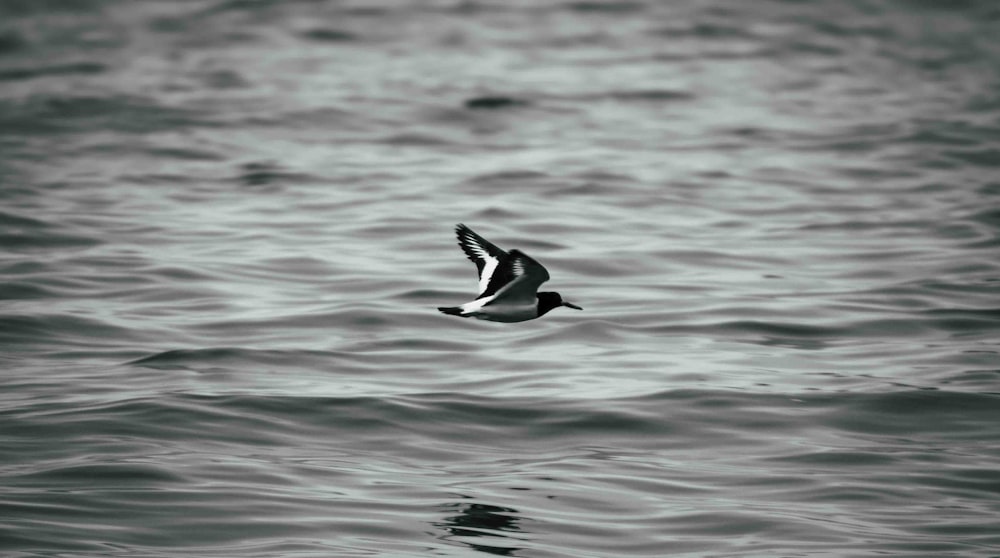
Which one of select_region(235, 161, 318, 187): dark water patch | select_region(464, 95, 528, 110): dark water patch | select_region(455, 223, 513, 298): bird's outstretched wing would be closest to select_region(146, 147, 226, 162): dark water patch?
select_region(235, 161, 318, 187): dark water patch

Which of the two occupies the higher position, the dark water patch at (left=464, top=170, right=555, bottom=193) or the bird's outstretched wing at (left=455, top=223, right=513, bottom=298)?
the bird's outstretched wing at (left=455, top=223, right=513, bottom=298)

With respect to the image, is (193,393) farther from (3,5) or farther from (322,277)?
(3,5)

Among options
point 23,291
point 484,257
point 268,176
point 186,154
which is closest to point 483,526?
point 484,257

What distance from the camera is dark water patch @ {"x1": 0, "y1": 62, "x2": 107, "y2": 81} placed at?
30.1m

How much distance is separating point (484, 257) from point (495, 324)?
4054 mm

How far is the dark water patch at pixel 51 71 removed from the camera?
98.7 feet

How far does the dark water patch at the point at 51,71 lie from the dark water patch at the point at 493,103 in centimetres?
909

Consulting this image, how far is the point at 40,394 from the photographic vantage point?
37.3 ft

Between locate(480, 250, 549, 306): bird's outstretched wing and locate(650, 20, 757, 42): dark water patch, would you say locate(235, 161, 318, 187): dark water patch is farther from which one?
locate(650, 20, 757, 42): dark water patch

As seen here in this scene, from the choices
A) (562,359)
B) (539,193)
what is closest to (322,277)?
(562,359)

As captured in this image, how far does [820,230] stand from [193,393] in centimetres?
1054

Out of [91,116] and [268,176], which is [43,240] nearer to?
[268,176]

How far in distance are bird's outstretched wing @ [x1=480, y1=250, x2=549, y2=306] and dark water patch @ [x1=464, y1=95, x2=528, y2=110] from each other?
1880 cm

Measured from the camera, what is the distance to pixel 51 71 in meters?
30.8
